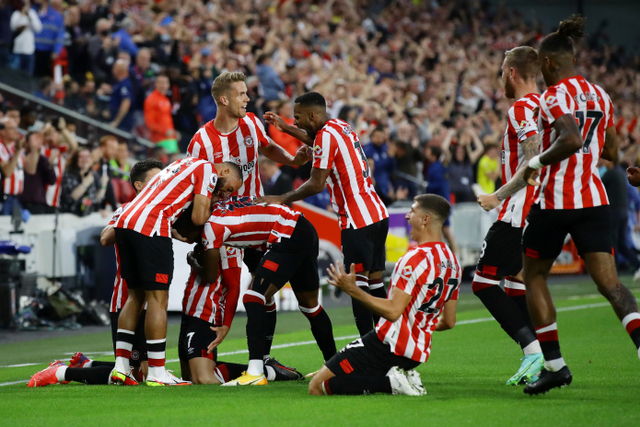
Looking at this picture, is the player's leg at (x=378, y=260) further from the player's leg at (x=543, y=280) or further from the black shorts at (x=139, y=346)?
the black shorts at (x=139, y=346)

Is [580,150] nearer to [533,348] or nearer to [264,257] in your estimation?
[533,348]

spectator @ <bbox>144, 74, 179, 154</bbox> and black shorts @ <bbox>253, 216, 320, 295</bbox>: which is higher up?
spectator @ <bbox>144, 74, 179, 154</bbox>

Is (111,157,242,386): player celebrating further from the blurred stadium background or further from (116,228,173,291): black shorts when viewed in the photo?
the blurred stadium background

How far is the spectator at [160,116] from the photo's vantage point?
45.4 feet

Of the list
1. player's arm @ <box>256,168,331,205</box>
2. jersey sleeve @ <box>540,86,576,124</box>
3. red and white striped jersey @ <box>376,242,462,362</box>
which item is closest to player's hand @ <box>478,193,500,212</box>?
red and white striped jersey @ <box>376,242,462,362</box>

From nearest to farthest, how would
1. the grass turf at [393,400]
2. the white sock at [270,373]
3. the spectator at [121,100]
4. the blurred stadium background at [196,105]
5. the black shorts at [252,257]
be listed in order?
1. the grass turf at [393,400]
2. the white sock at [270,373]
3. the black shorts at [252,257]
4. the blurred stadium background at [196,105]
5. the spectator at [121,100]

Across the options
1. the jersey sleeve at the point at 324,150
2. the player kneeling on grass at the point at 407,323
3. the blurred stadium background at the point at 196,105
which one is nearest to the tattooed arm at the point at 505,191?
the player kneeling on grass at the point at 407,323

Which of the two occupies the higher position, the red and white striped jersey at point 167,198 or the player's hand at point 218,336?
the red and white striped jersey at point 167,198

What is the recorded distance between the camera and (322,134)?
20.4 ft

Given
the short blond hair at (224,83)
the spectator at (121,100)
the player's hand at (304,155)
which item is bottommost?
the player's hand at (304,155)

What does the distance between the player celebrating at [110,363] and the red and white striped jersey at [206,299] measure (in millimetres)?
408

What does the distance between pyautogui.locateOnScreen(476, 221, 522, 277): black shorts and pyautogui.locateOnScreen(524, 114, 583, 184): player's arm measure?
115cm

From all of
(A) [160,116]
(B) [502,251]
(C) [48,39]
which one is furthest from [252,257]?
(C) [48,39]

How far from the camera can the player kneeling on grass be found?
4.90 m
